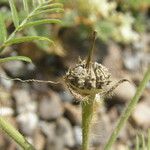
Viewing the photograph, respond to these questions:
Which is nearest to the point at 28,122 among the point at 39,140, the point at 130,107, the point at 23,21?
Result: the point at 39,140

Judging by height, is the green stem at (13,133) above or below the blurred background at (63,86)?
above

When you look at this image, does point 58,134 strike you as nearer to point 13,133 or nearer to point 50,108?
point 50,108

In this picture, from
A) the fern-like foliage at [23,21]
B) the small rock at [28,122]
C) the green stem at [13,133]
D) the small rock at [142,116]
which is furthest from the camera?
the small rock at [142,116]

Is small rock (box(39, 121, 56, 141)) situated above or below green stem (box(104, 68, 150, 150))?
below

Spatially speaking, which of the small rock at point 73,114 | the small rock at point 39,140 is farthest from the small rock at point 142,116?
the small rock at point 39,140

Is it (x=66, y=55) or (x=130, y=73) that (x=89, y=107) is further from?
(x=130, y=73)

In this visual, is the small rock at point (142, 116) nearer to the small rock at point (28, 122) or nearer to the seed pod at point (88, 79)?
the small rock at point (28, 122)

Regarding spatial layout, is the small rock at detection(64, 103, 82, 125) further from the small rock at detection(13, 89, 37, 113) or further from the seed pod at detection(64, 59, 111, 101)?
the seed pod at detection(64, 59, 111, 101)

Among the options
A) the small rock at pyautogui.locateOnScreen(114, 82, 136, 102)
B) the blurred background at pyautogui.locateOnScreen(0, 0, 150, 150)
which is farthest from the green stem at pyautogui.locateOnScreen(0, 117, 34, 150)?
the small rock at pyautogui.locateOnScreen(114, 82, 136, 102)
